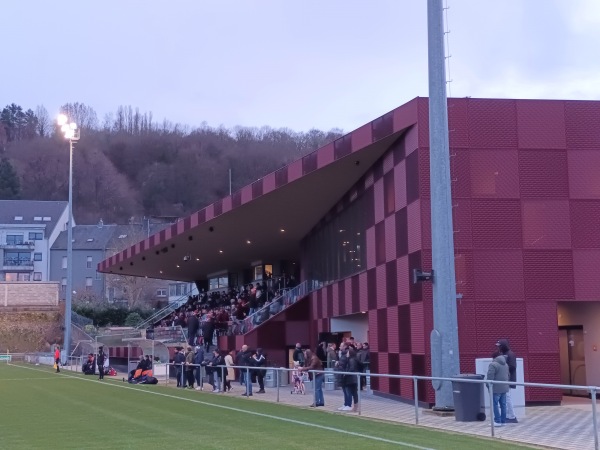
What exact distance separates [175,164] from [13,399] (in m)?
121

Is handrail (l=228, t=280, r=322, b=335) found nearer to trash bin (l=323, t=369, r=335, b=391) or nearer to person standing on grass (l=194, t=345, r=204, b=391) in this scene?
person standing on grass (l=194, t=345, r=204, b=391)

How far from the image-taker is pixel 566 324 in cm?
2498

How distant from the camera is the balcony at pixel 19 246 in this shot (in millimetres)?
98312

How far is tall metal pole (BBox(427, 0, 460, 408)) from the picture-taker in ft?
59.7

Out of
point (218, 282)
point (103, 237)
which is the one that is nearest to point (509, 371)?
point (218, 282)

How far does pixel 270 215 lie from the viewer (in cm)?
3534

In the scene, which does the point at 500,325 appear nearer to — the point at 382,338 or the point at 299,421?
the point at 382,338

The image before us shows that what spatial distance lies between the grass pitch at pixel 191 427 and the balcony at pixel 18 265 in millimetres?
76835

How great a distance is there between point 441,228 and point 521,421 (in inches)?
166

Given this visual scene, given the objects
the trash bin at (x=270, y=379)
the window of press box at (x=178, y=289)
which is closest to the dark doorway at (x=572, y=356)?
the trash bin at (x=270, y=379)

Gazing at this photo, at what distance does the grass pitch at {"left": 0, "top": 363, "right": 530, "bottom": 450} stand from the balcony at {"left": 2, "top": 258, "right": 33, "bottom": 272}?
76835mm

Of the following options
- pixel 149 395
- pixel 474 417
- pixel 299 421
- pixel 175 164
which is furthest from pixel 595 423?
pixel 175 164

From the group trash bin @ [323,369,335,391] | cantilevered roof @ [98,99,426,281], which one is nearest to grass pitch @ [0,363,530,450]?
trash bin @ [323,369,335,391]

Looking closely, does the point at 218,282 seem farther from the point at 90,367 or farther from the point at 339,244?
the point at 339,244
